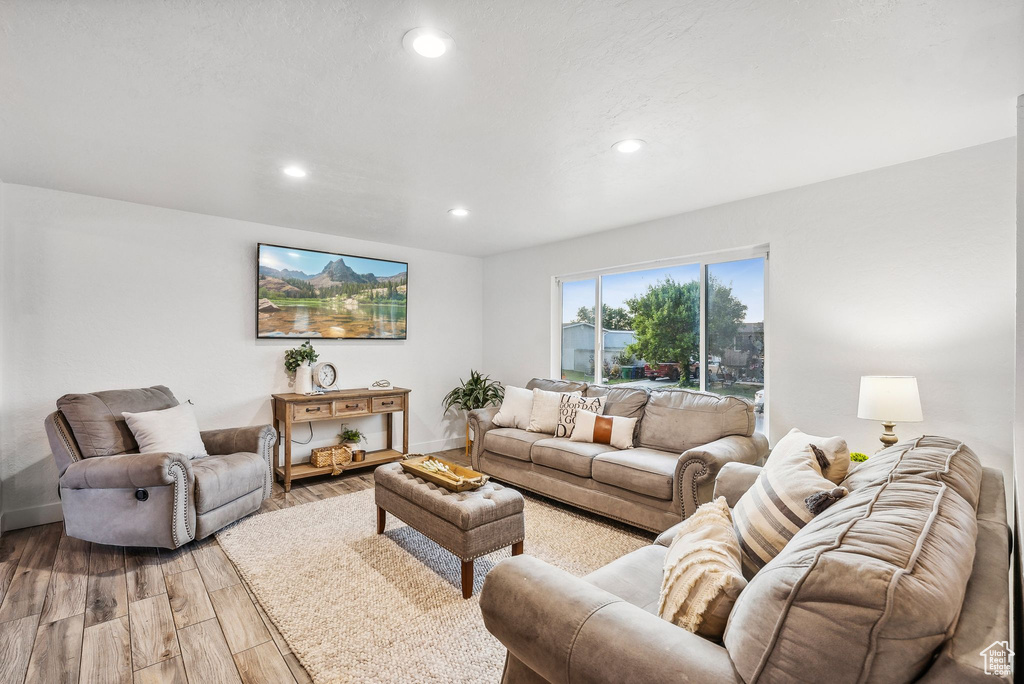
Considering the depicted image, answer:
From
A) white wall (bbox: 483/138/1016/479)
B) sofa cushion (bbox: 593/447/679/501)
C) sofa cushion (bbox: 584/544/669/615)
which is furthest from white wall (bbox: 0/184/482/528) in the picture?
white wall (bbox: 483/138/1016/479)

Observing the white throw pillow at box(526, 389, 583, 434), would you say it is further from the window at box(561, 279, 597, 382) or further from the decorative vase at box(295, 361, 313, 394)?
the decorative vase at box(295, 361, 313, 394)

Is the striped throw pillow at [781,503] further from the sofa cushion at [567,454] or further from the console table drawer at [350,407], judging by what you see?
the console table drawer at [350,407]

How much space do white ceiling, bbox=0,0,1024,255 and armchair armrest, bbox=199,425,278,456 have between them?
181cm

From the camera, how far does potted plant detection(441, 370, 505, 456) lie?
17.5 ft

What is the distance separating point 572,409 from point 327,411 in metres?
2.27

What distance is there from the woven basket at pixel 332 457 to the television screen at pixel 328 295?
3.69 ft

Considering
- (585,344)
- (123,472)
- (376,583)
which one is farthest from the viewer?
(585,344)

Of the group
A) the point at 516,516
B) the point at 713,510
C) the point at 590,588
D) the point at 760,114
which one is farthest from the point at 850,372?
the point at 590,588

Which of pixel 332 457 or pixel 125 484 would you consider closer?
pixel 125 484

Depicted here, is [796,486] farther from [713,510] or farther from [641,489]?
[641,489]

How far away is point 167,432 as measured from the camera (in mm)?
3145

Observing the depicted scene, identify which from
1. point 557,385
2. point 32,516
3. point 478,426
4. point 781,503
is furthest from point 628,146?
point 32,516

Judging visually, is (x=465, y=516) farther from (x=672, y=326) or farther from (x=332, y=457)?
(x=672, y=326)

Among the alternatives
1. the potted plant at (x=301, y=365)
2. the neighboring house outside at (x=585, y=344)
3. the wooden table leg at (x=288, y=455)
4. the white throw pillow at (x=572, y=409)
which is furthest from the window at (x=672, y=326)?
the wooden table leg at (x=288, y=455)
